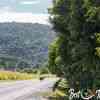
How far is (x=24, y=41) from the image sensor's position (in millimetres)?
118000

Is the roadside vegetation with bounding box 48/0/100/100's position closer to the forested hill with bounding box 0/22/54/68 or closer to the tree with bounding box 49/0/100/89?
the tree with bounding box 49/0/100/89

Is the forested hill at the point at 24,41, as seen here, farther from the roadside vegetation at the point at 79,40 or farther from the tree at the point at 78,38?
the tree at the point at 78,38

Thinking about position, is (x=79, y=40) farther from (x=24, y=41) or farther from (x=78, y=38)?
(x=24, y=41)

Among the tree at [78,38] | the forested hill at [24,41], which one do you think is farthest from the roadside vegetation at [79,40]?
the forested hill at [24,41]

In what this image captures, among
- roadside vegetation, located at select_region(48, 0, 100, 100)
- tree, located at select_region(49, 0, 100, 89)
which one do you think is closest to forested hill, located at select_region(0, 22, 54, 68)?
roadside vegetation, located at select_region(48, 0, 100, 100)

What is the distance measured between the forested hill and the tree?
68699 mm

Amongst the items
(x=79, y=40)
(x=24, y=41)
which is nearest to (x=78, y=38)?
(x=79, y=40)

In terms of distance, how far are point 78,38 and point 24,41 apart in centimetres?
9182

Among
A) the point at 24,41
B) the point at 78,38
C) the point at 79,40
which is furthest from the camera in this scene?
the point at 24,41

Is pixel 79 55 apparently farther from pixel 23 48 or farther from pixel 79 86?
pixel 23 48

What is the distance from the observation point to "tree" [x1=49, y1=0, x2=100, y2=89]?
81.2ft

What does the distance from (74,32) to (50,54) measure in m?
11.7

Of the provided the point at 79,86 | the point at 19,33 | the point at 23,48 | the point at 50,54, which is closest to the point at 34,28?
the point at 19,33

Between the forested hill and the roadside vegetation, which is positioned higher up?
the roadside vegetation
